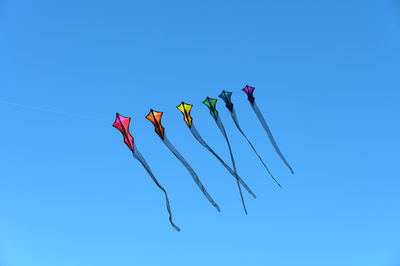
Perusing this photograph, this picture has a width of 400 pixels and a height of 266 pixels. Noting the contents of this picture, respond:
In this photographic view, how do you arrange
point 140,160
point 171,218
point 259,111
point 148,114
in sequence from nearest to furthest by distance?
point 171,218 < point 140,160 < point 148,114 < point 259,111

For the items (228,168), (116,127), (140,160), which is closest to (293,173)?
(228,168)

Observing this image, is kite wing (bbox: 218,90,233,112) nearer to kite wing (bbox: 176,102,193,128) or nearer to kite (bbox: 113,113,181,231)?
kite wing (bbox: 176,102,193,128)

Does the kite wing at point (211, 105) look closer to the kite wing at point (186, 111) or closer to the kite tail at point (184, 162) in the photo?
the kite wing at point (186, 111)

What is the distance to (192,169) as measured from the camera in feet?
51.0

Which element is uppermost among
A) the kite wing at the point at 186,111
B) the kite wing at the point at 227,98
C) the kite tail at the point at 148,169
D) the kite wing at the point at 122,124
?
the kite wing at the point at 227,98

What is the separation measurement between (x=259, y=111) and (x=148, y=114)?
5.87 m

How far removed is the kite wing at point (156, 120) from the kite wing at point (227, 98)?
11.3 ft

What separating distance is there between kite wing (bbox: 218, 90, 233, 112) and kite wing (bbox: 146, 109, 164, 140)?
135 inches

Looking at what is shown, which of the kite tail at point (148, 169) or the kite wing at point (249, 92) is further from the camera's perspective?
the kite wing at point (249, 92)

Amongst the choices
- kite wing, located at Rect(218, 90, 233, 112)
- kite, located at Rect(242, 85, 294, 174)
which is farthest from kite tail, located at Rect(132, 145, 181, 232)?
kite, located at Rect(242, 85, 294, 174)

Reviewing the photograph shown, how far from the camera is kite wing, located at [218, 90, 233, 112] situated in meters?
16.9

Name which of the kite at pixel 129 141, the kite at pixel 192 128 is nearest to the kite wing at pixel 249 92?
the kite at pixel 192 128

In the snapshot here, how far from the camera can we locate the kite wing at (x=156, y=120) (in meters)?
15.7

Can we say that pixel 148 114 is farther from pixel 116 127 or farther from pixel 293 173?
pixel 293 173
